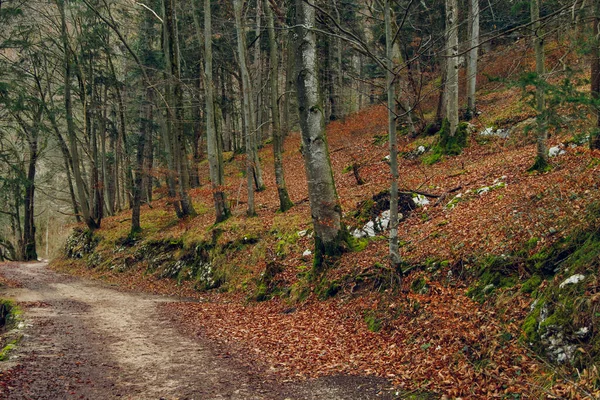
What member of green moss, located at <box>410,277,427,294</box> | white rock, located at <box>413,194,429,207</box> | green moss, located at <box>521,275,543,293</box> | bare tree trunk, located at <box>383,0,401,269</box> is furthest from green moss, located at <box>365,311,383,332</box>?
white rock, located at <box>413,194,429,207</box>

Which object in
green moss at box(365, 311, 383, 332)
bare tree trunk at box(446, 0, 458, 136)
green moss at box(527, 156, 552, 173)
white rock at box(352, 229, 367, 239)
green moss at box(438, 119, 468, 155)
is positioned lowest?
green moss at box(365, 311, 383, 332)

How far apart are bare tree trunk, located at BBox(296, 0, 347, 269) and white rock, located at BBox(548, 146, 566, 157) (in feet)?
18.6

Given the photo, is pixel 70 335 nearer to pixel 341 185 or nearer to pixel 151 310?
pixel 151 310

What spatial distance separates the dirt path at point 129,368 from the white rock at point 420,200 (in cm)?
590

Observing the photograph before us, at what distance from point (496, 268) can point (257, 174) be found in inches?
580

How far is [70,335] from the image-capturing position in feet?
26.5

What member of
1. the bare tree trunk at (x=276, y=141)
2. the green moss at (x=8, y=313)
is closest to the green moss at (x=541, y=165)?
the bare tree trunk at (x=276, y=141)

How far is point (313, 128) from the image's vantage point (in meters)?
8.79

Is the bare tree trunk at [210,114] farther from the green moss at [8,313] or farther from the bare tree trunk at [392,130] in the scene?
the bare tree trunk at [392,130]

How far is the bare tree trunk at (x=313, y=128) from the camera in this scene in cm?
870

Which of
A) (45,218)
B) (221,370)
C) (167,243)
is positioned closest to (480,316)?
(221,370)

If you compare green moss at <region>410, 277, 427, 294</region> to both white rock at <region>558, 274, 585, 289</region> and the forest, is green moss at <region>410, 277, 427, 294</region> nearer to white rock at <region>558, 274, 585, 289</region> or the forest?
the forest

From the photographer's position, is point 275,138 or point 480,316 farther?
point 275,138

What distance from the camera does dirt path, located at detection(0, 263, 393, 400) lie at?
506 centimetres
